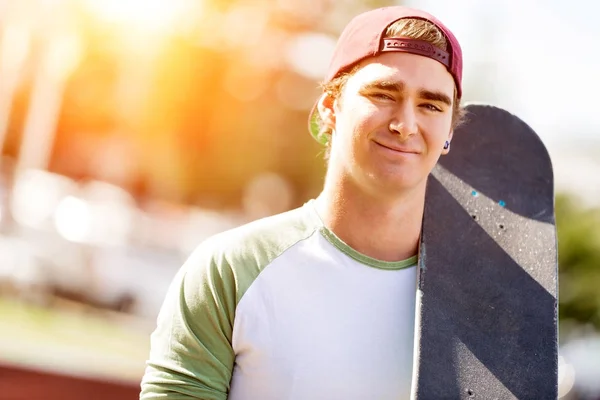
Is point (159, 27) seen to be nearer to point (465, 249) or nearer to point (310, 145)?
point (310, 145)

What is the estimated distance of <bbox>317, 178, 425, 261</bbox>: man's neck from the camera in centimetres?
253

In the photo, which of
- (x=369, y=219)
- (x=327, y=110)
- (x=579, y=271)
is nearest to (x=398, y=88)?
(x=327, y=110)

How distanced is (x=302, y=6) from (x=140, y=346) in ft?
33.6

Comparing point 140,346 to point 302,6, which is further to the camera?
point 302,6

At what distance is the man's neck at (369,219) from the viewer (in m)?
2.53

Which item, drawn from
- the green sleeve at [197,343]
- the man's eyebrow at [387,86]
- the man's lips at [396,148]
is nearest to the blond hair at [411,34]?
the man's eyebrow at [387,86]

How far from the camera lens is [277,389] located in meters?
2.33

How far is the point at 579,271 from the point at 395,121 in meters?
10.3

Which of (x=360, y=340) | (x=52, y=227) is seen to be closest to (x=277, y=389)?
(x=360, y=340)

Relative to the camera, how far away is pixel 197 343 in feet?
7.57

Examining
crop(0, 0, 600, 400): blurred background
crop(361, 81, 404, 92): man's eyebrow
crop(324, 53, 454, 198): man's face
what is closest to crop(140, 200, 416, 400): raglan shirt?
crop(324, 53, 454, 198): man's face

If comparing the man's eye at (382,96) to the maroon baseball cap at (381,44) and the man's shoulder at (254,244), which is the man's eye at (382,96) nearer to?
the maroon baseball cap at (381,44)

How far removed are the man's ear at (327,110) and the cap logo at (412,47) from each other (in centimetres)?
27

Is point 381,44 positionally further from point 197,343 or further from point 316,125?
point 197,343
